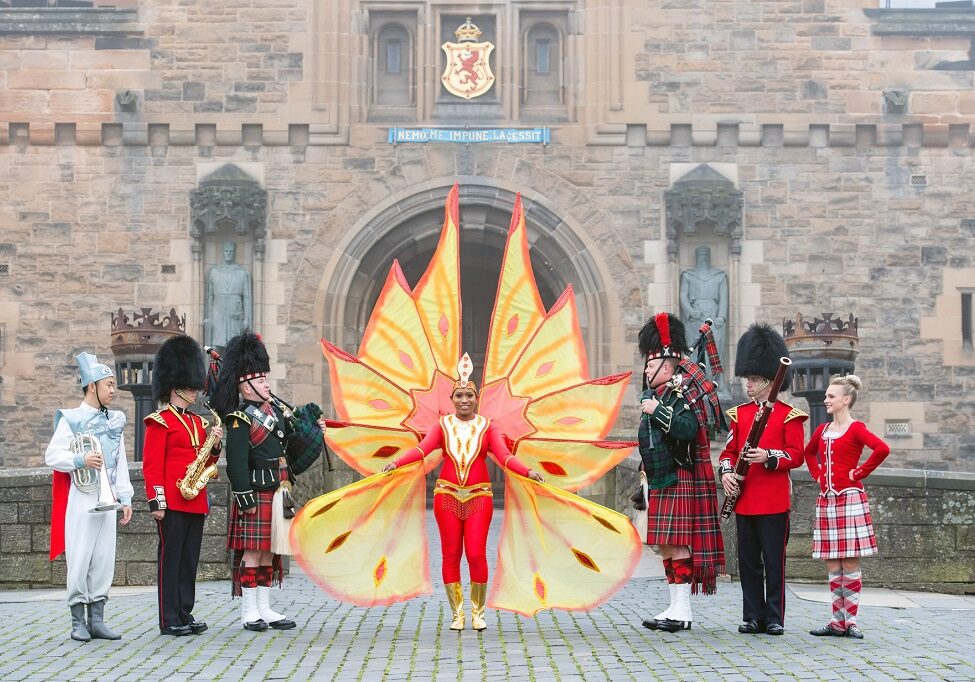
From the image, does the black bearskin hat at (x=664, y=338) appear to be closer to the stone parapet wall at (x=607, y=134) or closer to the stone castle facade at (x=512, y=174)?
the stone castle facade at (x=512, y=174)

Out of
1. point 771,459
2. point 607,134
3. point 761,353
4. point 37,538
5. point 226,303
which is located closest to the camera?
point 771,459

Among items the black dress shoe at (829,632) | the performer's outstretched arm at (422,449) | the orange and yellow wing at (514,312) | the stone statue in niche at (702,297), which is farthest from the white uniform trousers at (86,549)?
the stone statue in niche at (702,297)

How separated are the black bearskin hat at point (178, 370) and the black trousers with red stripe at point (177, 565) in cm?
77

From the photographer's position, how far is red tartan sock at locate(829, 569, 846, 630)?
9.20m

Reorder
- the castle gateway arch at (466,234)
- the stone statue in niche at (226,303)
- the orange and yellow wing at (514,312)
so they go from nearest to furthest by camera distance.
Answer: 1. the orange and yellow wing at (514,312)
2. the stone statue in niche at (226,303)
3. the castle gateway arch at (466,234)

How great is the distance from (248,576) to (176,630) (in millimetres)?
523

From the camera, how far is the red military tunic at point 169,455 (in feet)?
31.3

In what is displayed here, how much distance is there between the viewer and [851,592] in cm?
923

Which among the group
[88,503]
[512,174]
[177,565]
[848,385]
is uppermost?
[512,174]

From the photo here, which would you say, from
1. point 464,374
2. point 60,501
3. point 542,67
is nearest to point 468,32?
point 542,67

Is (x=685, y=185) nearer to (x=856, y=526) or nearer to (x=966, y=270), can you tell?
(x=966, y=270)

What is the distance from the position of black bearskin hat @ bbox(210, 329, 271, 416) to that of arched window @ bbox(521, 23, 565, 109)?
1241 centimetres

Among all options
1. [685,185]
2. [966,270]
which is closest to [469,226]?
[685,185]

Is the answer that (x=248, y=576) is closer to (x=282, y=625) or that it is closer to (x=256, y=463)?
(x=282, y=625)
